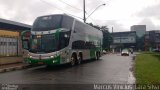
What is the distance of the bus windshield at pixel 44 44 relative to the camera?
17.5 metres

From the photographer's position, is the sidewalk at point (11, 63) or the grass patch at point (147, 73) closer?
the grass patch at point (147, 73)

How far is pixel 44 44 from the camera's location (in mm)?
17719

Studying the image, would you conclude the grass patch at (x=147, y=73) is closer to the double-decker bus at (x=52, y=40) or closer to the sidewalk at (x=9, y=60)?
the double-decker bus at (x=52, y=40)

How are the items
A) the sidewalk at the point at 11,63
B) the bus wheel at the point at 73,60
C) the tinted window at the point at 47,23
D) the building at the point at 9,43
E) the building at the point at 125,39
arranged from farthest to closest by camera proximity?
the building at the point at 125,39 → the building at the point at 9,43 → the bus wheel at the point at 73,60 → the sidewalk at the point at 11,63 → the tinted window at the point at 47,23

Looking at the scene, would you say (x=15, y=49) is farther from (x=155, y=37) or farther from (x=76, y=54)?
(x=155, y=37)

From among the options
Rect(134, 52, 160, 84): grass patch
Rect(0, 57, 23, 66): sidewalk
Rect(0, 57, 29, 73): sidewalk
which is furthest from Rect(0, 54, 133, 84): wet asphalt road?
Rect(0, 57, 23, 66): sidewalk

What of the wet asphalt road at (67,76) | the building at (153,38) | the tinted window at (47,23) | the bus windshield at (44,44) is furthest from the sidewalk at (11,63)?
the building at (153,38)

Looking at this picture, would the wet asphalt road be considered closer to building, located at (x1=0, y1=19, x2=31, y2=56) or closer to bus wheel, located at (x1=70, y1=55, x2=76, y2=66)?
bus wheel, located at (x1=70, y1=55, x2=76, y2=66)

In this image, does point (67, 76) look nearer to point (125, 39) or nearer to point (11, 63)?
point (11, 63)

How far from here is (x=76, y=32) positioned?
2098cm

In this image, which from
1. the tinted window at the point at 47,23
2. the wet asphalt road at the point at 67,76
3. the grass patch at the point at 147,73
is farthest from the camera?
the tinted window at the point at 47,23

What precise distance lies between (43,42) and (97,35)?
13.6 meters

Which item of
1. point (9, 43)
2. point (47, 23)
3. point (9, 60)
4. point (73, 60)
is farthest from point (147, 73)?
point (9, 43)

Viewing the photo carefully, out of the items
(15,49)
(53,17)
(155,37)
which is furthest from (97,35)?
(155,37)
